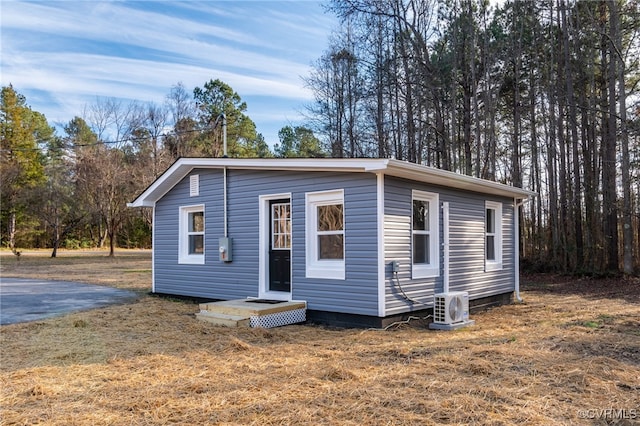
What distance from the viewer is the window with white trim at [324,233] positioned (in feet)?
26.2

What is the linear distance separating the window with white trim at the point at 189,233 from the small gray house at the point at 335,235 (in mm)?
22

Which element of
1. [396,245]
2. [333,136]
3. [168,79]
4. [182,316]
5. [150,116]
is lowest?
[182,316]

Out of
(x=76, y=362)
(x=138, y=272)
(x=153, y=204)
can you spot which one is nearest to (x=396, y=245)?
(x=76, y=362)

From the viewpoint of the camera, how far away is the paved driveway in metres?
8.62

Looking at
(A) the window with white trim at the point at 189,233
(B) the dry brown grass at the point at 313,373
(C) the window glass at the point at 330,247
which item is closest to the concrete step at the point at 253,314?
(B) the dry brown grass at the point at 313,373

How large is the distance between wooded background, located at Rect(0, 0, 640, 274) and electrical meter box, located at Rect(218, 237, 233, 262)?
10.5 metres

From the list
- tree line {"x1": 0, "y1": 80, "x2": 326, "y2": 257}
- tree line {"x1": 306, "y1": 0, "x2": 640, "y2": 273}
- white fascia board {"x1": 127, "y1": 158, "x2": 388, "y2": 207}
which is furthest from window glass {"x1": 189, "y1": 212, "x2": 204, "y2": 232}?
tree line {"x1": 0, "y1": 80, "x2": 326, "y2": 257}

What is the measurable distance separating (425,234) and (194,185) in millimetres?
5000

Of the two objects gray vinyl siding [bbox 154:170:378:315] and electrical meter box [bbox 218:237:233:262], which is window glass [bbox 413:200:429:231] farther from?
electrical meter box [bbox 218:237:233:262]

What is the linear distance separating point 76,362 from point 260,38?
9.59 metres

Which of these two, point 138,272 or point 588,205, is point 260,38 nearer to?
point 138,272

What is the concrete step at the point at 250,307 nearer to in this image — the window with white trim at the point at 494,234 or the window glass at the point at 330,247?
the window glass at the point at 330,247

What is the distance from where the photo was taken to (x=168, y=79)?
3084cm

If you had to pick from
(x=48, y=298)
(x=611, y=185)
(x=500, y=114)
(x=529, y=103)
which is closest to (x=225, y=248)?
(x=48, y=298)
